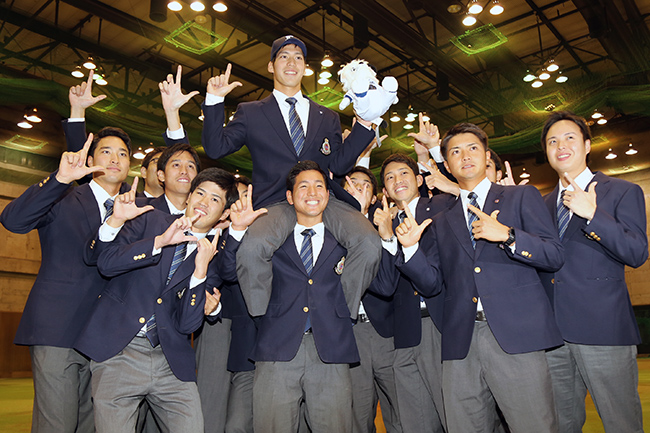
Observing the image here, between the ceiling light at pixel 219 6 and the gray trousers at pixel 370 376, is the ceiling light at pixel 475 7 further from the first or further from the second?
the gray trousers at pixel 370 376

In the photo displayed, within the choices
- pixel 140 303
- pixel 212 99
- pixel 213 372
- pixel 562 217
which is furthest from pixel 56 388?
pixel 562 217

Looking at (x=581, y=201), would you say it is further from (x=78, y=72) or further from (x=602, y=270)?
(x=78, y=72)

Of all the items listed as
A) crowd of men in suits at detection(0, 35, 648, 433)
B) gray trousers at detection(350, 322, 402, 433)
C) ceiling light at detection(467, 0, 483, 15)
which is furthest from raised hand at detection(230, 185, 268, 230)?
ceiling light at detection(467, 0, 483, 15)

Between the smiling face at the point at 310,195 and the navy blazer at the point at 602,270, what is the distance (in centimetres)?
150

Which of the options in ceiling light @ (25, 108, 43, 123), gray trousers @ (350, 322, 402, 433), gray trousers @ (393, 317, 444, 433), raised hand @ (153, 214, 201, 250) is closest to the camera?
raised hand @ (153, 214, 201, 250)

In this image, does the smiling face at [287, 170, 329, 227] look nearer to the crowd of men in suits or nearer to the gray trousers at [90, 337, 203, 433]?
the crowd of men in suits

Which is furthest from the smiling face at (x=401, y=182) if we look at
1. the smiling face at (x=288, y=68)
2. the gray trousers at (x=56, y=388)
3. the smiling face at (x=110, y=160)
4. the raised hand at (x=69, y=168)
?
the gray trousers at (x=56, y=388)

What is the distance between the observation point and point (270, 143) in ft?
12.2

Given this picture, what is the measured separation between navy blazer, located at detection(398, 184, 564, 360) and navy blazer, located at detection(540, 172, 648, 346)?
8.4 inches

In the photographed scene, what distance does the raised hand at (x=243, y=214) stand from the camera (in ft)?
10.9

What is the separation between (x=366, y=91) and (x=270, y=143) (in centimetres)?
74

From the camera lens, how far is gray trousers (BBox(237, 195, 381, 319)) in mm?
3279

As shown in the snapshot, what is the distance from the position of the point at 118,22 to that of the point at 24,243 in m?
8.30

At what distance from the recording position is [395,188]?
4.52m
